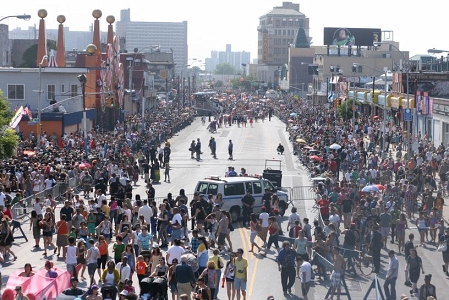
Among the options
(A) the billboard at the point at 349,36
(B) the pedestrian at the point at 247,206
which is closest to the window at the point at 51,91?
(B) the pedestrian at the point at 247,206

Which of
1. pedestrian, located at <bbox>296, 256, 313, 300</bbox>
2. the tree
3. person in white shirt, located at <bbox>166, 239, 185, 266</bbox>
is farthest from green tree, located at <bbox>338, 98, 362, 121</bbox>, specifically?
person in white shirt, located at <bbox>166, 239, 185, 266</bbox>

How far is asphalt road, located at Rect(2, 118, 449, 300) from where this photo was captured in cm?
2123

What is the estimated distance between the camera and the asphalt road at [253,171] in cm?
2123

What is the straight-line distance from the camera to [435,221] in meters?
27.8

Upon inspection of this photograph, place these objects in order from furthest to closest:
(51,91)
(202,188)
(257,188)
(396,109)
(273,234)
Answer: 1. (396,109)
2. (51,91)
3. (257,188)
4. (202,188)
5. (273,234)

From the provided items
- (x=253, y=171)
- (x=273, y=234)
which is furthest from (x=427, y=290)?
(x=253, y=171)

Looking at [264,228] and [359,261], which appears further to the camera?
[264,228]

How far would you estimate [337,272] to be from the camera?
19.9 m

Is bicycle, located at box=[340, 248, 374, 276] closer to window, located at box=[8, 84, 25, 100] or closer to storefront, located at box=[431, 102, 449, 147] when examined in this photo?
storefront, located at box=[431, 102, 449, 147]

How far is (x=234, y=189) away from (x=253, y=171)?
1932 cm

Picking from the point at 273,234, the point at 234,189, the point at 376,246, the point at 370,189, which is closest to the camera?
the point at 376,246

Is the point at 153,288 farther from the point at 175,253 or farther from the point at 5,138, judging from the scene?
the point at 5,138

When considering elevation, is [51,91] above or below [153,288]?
above

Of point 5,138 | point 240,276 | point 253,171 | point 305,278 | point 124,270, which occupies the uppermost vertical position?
point 5,138
